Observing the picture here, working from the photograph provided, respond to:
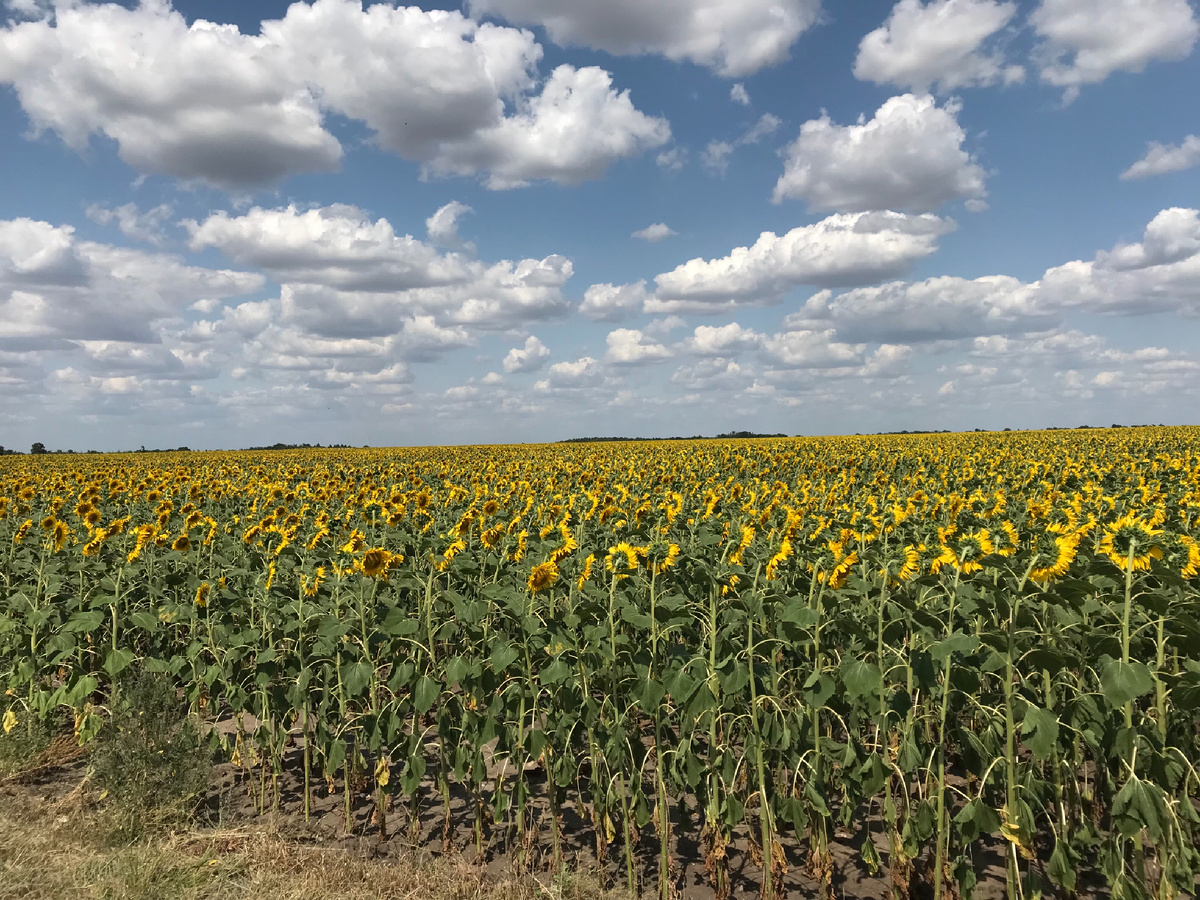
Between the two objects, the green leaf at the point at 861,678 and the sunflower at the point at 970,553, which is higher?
the sunflower at the point at 970,553

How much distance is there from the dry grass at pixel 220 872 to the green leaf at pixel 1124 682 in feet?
10.2

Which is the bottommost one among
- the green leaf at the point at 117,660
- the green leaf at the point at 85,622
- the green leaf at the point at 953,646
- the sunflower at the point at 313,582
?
the green leaf at the point at 117,660

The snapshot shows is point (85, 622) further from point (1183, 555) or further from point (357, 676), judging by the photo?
point (1183, 555)

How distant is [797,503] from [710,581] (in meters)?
5.33

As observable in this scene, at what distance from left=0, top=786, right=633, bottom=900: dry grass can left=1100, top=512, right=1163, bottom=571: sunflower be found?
3.58m

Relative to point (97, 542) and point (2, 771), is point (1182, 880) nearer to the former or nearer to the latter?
point (2, 771)

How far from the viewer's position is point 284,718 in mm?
6195

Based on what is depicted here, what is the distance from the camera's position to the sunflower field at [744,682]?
4223mm

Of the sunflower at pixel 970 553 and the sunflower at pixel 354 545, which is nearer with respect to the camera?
the sunflower at pixel 970 553

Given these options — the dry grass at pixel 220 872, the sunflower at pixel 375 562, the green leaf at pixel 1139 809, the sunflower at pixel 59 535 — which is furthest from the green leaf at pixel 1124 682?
the sunflower at pixel 59 535

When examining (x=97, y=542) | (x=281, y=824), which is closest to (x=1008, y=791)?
(x=281, y=824)

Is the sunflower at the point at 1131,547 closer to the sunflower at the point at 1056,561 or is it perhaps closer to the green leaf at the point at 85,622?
the sunflower at the point at 1056,561

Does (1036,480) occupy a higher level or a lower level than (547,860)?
higher

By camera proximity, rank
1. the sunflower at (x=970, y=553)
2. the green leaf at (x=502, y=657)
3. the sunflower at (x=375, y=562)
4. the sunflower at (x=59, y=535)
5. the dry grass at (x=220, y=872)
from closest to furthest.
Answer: the sunflower at (x=970, y=553) → the dry grass at (x=220, y=872) → the green leaf at (x=502, y=657) → the sunflower at (x=375, y=562) → the sunflower at (x=59, y=535)
